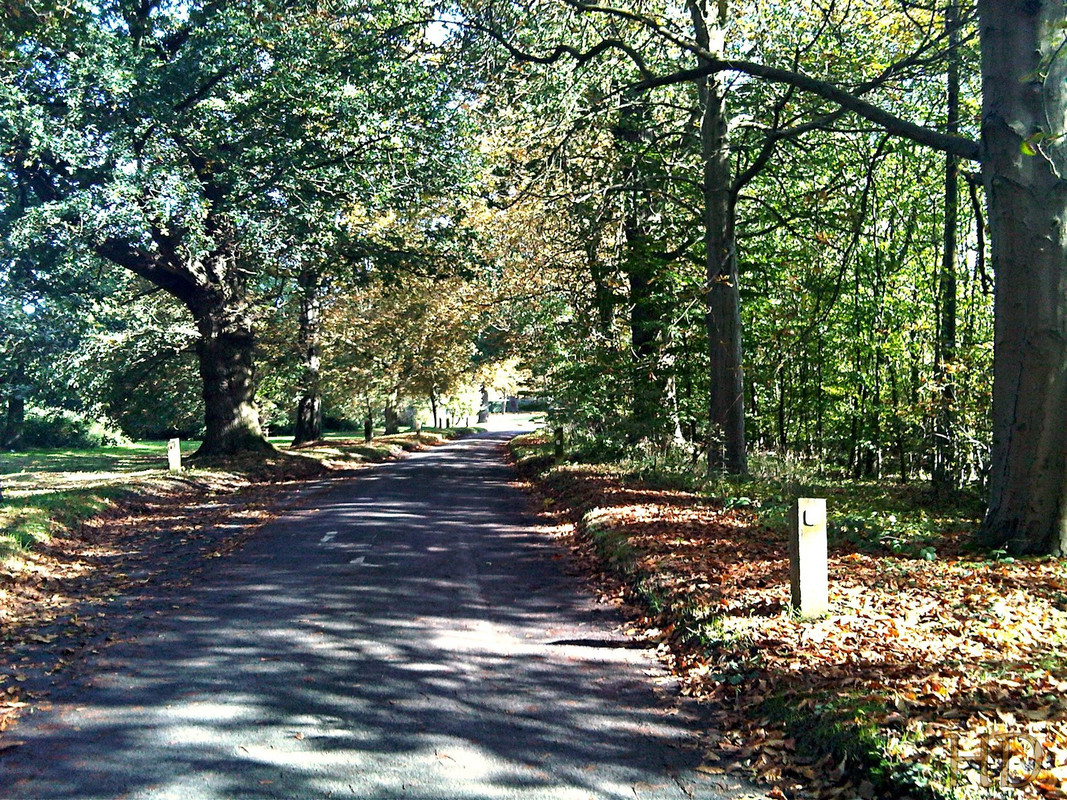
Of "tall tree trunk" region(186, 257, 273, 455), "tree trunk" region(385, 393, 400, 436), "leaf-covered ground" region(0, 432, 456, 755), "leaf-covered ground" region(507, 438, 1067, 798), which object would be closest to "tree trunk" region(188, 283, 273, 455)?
"tall tree trunk" region(186, 257, 273, 455)

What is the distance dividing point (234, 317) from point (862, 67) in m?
16.1

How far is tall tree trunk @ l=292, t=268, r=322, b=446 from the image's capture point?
25500mm

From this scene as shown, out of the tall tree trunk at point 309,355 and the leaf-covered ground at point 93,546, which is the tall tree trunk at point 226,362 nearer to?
the leaf-covered ground at point 93,546

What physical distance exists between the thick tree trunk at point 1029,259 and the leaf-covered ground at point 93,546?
25.4 ft

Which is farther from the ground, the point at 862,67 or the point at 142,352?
the point at 862,67

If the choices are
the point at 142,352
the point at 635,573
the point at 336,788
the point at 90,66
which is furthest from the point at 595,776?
the point at 142,352

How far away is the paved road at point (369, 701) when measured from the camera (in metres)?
4.55

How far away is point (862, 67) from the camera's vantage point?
13.2 m

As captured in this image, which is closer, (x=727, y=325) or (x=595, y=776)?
(x=595, y=776)

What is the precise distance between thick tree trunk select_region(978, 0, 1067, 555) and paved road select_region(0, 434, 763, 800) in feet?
12.4

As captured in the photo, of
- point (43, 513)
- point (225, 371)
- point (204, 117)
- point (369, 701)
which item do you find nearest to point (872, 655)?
point (369, 701)

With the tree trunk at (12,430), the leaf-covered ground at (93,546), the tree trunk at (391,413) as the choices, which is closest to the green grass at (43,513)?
the leaf-covered ground at (93,546)

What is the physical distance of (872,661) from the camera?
5703 millimetres

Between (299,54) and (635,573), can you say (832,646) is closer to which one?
(635,573)
